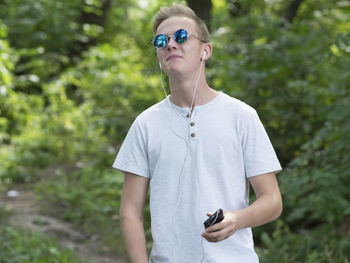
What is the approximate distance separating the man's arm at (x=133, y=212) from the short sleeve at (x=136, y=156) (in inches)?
1.4

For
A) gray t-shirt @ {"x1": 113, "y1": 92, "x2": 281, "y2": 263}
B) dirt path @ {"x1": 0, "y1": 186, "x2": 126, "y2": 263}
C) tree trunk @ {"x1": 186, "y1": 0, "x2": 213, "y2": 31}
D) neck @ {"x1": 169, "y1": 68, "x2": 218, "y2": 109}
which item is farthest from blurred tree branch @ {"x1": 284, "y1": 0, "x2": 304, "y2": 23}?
gray t-shirt @ {"x1": 113, "y1": 92, "x2": 281, "y2": 263}

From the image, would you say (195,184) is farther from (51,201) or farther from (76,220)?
(51,201)

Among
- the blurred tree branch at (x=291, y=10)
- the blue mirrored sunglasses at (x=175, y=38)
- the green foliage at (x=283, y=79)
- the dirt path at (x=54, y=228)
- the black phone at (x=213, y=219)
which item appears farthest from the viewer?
the blurred tree branch at (x=291, y=10)

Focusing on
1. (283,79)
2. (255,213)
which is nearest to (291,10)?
(283,79)

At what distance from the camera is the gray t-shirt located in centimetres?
199

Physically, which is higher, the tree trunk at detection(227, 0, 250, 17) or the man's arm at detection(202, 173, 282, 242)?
the tree trunk at detection(227, 0, 250, 17)

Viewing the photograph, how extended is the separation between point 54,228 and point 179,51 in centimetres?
430

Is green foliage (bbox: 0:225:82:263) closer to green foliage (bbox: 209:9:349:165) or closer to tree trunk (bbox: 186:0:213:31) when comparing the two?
green foliage (bbox: 209:9:349:165)

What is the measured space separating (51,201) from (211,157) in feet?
17.1

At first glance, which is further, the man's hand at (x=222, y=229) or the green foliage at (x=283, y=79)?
the green foliage at (x=283, y=79)

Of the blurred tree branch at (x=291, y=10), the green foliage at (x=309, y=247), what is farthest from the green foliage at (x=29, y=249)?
the blurred tree branch at (x=291, y=10)

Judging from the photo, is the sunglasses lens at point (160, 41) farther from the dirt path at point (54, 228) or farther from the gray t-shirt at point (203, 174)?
the dirt path at point (54, 228)

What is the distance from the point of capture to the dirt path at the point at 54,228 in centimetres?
539

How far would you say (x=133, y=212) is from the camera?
2.15m
